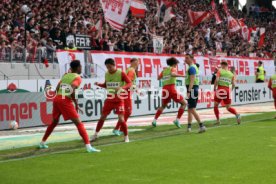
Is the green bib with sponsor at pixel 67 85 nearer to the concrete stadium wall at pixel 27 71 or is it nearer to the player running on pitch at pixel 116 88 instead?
the player running on pitch at pixel 116 88

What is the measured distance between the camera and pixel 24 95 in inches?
761

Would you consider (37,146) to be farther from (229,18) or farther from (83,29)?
(229,18)

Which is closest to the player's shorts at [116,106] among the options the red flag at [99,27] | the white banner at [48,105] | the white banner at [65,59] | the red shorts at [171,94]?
the red shorts at [171,94]

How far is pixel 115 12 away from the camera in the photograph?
24.2 metres

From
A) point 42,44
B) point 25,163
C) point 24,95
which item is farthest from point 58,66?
point 25,163

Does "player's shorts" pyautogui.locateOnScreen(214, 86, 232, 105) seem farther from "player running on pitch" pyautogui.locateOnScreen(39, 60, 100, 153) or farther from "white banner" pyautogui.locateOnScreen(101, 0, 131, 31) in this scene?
"player running on pitch" pyautogui.locateOnScreen(39, 60, 100, 153)

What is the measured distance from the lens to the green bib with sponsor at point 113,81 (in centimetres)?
1405

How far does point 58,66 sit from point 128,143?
10366mm

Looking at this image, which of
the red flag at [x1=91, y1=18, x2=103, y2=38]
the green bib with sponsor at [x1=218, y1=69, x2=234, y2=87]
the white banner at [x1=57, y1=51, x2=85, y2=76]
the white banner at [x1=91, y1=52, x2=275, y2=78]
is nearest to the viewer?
the green bib with sponsor at [x1=218, y1=69, x2=234, y2=87]

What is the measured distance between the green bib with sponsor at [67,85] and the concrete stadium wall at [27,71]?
31.0 ft

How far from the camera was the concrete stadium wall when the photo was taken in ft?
69.9

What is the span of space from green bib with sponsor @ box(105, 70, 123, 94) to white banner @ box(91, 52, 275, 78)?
10.4 metres

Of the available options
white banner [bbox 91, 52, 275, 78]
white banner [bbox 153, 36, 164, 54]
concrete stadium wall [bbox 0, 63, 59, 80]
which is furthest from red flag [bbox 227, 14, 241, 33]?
concrete stadium wall [bbox 0, 63, 59, 80]

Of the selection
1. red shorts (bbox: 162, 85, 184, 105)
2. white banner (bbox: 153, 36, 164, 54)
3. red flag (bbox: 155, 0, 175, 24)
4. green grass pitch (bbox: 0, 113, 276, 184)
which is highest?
red flag (bbox: 155, 0, 175, 24)
